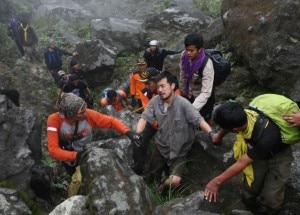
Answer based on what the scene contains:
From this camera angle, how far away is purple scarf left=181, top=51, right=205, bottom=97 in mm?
5766

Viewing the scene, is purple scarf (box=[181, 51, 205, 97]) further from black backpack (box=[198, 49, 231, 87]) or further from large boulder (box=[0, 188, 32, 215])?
large boulder (box=[0, 188, 32, 215])

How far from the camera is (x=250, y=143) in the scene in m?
4.06

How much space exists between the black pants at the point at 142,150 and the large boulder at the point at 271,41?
137 inches

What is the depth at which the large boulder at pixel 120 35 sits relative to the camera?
15.9 m

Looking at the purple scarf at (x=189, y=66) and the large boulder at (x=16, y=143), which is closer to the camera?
the purple scarf at (x=189, y=66)

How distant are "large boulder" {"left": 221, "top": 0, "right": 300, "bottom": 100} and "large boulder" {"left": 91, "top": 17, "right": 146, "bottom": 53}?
753 centimetres

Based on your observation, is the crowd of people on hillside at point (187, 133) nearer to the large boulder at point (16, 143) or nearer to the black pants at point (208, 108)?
the black pants at point (208, 108)

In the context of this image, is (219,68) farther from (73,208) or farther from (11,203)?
(11,203)

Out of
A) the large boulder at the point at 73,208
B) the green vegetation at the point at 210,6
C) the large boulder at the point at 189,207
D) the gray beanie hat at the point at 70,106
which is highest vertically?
the gray beanie hat at the point at 70,106

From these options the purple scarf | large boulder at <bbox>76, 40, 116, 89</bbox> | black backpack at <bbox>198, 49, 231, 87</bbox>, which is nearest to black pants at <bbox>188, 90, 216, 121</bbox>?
the purple scarf

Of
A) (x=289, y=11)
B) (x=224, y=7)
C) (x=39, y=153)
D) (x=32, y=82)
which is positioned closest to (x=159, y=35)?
(x=32, y=82)

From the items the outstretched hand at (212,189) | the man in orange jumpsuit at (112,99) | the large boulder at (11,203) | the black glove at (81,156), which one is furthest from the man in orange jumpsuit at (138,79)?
the outstretched hand at (212,189)

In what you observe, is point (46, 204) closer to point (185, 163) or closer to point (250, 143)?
point (185, 163)

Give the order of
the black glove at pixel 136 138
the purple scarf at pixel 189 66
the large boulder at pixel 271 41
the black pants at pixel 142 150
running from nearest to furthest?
the black glove at pixel 136 138 → the purple scarf at pixel 189 66 → the black pants at pixel 142 150 → the large boulder at pixel 271 41
